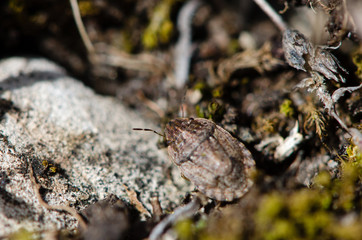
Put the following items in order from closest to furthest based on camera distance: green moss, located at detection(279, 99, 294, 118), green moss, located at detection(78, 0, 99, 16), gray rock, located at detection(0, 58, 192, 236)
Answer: gray rock, located at detection(0, 58, 192, 236) < green moss, located at detection(279, 99, 294, 118) < green moss, located at detection(78, 0, 99, 16)

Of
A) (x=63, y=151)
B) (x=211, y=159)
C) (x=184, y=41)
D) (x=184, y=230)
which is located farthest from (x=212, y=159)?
(x=184, y=41)

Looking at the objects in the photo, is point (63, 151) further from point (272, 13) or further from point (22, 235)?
point (272, 13)

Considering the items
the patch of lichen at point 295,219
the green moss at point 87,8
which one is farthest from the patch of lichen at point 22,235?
the green moss at point 87,8

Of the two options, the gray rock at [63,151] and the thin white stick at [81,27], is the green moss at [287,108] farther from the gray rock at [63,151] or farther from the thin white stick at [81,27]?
the thin white stick at [81,27]

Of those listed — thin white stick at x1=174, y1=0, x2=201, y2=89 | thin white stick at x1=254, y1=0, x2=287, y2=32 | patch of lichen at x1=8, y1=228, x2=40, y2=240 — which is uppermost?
thin white stick at x1=254, y1=0, x2=287, y2=32

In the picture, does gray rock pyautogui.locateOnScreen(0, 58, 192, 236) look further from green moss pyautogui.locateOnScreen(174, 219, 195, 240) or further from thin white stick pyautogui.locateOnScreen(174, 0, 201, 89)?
thin white stick pyautogui.locateOnScreen(174, 0, 201, 89)

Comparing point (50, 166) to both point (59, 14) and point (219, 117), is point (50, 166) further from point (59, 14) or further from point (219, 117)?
point (59, 14)

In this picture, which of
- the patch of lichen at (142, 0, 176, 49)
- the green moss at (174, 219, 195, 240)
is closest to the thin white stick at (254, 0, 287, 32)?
the patch of lichen at (142, 0, 176, 49)
